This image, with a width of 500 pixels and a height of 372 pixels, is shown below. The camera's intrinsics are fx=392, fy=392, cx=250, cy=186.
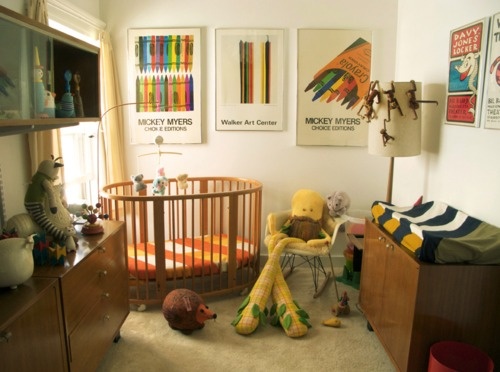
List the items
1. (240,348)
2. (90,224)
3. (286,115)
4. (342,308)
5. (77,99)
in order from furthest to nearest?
(286,115)
(342,308)
(240,348)
(77,99)
(90,224)

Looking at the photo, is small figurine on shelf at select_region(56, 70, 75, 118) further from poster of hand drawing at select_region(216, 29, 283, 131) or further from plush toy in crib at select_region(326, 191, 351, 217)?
plush toy in crib at select_region(326, 191, 351, 217)

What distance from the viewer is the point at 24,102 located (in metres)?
1.60

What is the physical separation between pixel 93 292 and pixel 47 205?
17.5 inches

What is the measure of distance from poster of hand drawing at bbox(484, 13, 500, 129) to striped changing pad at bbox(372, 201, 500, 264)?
1.56 feet

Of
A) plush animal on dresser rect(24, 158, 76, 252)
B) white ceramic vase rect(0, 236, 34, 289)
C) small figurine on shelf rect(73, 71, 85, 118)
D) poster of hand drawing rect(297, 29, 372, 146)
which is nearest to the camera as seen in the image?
white ceramic vase rect(0, 236, 34, 289)

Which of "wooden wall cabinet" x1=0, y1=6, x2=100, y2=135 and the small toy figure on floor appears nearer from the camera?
"wooden wall cabinet" x1=0, y1=6, x2=100, y2=135

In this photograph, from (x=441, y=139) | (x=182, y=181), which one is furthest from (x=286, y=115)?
(x=441, y=139)

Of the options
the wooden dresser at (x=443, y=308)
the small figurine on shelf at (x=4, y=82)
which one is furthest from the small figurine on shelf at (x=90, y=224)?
the wooden dresser at (x=443, y=308)

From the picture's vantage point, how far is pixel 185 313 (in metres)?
2.27

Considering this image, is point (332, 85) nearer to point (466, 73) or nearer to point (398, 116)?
point (398, 116)

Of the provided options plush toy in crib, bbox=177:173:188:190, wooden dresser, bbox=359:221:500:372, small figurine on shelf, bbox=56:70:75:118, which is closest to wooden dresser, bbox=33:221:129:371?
small figurine on shelf, bbox=56:70:75:118

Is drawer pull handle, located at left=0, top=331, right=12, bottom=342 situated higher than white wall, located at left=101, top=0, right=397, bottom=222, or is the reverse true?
white wall, located at left=101, top=0, right=397, bottom=222

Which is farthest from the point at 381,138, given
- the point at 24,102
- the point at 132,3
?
the point at 132,3

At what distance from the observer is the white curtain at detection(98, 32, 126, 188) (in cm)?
304
